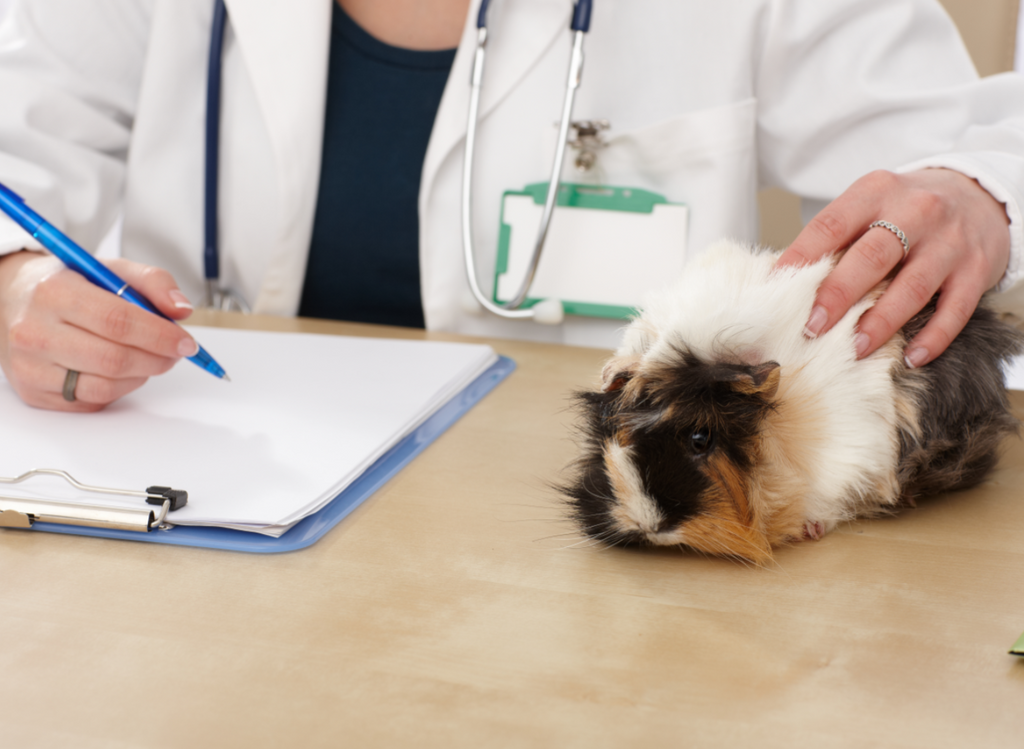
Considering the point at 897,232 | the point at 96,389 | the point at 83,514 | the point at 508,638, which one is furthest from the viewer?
the point at 96,389

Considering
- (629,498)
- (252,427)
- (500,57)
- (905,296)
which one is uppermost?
(500,57)

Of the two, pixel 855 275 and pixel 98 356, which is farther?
pixel 98 356

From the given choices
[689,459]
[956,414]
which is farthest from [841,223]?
[689,459]

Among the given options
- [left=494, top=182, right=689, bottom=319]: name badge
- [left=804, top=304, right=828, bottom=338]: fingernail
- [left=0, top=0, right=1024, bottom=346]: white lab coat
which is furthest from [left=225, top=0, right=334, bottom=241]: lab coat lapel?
[left=804, top=304, right=828, bottom=338]: fingernail

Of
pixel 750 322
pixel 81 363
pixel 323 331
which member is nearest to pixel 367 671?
pixel 750 322

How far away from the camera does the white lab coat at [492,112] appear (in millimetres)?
1093

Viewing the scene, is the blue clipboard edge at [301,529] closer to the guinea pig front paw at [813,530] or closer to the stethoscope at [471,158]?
the guinea pig front paw at [813,530]

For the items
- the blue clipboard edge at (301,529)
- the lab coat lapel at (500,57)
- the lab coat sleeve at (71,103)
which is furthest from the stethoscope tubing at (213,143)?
the blue clipboard edge at (301,529)

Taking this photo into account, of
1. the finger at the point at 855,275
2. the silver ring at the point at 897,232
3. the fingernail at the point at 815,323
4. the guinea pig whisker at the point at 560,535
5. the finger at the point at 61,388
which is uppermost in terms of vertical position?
the silver ring at the point at 897,232

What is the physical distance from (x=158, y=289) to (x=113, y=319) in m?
0.08

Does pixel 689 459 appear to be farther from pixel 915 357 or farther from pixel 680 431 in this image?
pixel 915 357

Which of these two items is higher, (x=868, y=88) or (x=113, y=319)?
(x=868, y=88)

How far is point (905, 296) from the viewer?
584 mm

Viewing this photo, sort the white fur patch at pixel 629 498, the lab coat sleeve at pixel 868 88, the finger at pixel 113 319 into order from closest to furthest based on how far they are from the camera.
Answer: the white fur patch at pixel 629 498, the finger at pixel 113 319, the lab coat sleeve at pixel 868 88
